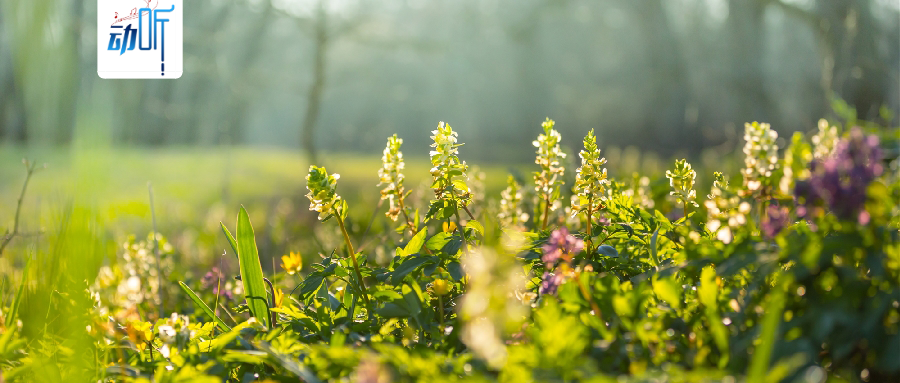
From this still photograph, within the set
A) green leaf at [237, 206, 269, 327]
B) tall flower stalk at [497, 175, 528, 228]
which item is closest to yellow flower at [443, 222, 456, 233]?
tall flower stalk at [497, 175, 528, 228]

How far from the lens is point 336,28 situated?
9.33 m

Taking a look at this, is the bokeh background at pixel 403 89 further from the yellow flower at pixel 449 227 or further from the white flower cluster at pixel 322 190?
the white flower cluster at pixel 322 190

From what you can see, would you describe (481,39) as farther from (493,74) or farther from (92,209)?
(92,209)

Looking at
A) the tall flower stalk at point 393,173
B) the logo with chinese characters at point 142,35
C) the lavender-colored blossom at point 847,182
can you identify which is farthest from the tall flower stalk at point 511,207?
the logo with chinese characters at point 142,35

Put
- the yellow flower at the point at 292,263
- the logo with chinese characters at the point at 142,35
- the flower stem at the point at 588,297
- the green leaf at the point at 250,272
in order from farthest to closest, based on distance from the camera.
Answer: the logo with chinese characters at the point at 142,35 < the yellow flower at the point at 292,263 < the green leaf at the point at 250,272 < the flower stem at the point at 588,297

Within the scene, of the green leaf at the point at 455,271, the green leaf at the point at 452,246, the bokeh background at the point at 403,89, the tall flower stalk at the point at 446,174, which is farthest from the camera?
the bokeh background at the point at 403,89

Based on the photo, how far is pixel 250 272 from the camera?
4.76 ft

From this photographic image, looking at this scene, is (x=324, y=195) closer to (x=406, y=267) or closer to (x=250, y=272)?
(x=406, y=267)

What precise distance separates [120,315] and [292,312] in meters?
0.65

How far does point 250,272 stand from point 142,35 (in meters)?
3.09

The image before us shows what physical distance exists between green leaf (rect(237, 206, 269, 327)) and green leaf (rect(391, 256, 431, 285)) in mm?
431

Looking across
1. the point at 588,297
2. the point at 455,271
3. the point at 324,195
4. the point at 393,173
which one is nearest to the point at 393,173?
the point at 393,173

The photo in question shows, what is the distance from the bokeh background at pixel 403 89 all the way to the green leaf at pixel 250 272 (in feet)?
8.37

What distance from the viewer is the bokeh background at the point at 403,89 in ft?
23.5
